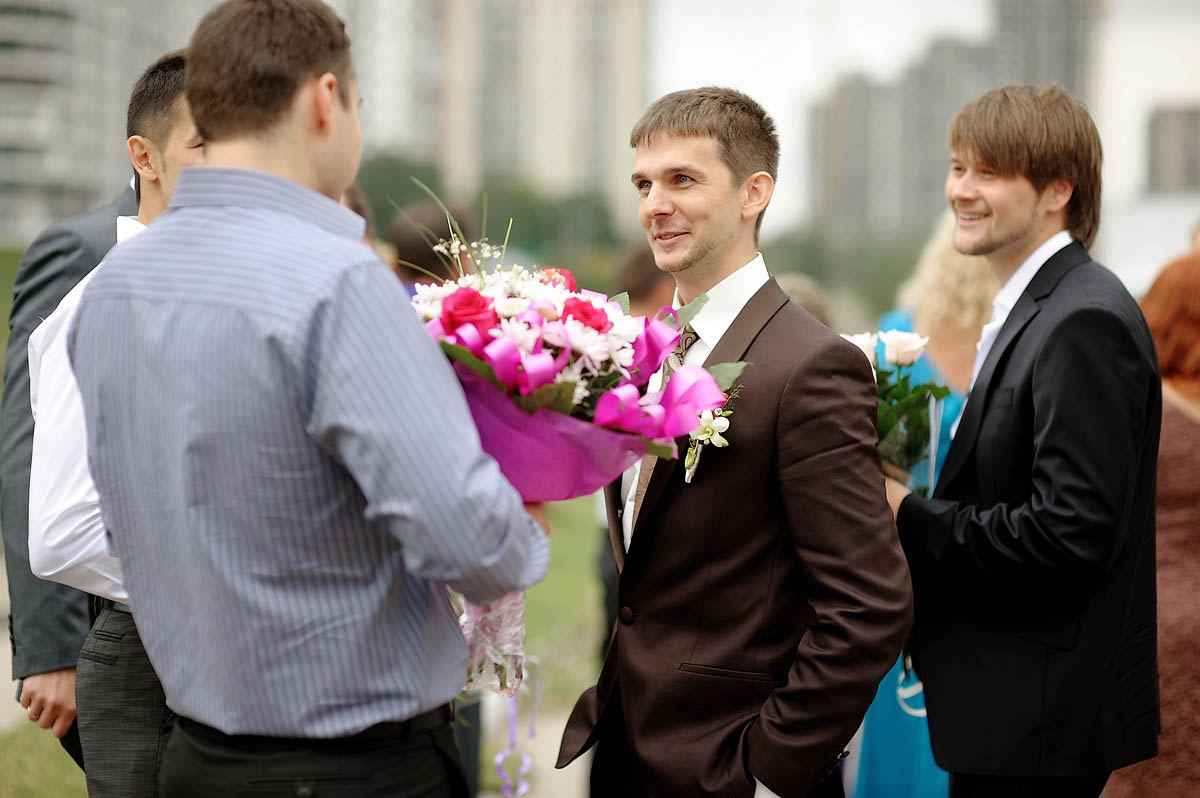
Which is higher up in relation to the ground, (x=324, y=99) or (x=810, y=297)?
(x=324, y=99)

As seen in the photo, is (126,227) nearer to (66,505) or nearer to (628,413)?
(66,505)

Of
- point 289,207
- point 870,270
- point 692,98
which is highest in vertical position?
point 692,98

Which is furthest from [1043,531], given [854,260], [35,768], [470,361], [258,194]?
[854,260]

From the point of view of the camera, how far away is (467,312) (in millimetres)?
2162

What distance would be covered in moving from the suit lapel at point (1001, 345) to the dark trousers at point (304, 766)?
5.50 ft

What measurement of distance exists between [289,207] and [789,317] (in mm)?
1204

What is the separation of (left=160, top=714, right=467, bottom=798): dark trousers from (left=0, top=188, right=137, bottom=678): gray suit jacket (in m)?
1.00

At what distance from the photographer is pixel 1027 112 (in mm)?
3133

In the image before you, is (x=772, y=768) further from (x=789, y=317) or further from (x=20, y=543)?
(x=20, y=543)

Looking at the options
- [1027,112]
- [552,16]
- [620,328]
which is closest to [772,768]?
[620,328]

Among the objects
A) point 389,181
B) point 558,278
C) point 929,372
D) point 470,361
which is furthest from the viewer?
point 389,181

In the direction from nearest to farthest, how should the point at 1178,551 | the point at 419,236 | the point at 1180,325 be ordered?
the point at 1178,551
the point at 1180,325
the point at 419,236

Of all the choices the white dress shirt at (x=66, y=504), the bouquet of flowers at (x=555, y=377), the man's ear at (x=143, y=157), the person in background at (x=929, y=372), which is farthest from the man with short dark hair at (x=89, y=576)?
the person in background at (x=929, y=372)

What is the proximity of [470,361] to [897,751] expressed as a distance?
327 centimetres
